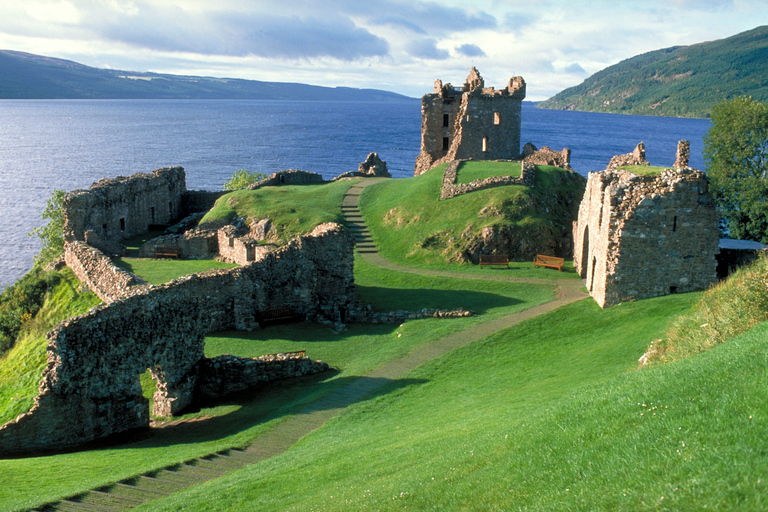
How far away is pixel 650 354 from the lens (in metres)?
16.2

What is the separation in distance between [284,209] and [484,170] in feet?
53.0

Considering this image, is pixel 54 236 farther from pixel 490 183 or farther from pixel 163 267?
pixel 490 183

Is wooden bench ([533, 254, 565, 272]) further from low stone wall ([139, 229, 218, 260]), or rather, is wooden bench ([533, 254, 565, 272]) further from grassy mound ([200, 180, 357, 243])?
low stone wall ([139, 229, 218, 260])

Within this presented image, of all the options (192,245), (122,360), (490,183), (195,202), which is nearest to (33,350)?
(122,360)

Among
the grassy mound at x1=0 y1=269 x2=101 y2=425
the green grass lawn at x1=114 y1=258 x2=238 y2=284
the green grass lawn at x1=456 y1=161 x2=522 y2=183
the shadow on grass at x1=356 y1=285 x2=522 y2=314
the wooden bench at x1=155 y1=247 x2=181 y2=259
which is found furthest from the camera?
the green grass lawn at x1=456 y1=161 x2=522 y2=183

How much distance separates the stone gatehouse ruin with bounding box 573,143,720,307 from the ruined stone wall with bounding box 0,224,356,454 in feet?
52.6

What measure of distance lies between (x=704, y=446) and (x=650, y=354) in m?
8.87

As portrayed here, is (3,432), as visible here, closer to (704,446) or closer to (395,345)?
(395,345)

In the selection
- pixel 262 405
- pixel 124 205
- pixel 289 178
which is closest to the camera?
pixel 262 405

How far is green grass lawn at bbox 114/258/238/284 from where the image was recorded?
1273 inches

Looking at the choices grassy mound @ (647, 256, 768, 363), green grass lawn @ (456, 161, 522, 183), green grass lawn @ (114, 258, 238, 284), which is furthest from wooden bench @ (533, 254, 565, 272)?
green grass lawn @ (114, 258, 238, 284)

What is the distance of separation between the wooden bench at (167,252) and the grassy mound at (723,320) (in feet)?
104

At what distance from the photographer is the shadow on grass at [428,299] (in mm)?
28969

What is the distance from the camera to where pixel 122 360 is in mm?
18109
